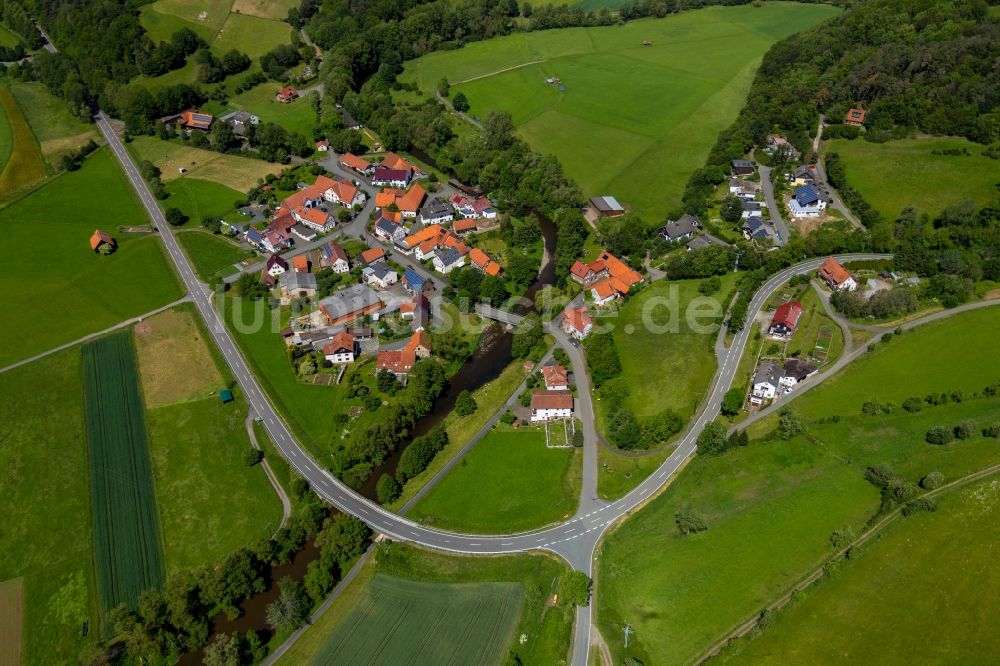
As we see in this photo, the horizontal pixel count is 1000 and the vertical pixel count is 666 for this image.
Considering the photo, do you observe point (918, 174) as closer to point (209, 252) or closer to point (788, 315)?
point (788, 315)

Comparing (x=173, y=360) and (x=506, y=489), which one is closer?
(x=506, y=489)

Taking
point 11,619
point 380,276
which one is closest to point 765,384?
point 380,276

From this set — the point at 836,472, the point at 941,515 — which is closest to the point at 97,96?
the point at 836,472

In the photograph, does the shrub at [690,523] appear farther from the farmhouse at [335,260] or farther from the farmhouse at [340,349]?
the farmhouse at [335,260]

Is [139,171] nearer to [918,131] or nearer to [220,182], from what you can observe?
[220,182]

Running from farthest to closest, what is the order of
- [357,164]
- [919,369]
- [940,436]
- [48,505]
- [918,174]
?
[357,164] < [918,174] < [919,369] < [48,505] < [940,436]

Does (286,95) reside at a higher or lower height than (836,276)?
higher

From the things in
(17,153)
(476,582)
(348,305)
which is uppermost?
(17,153)
